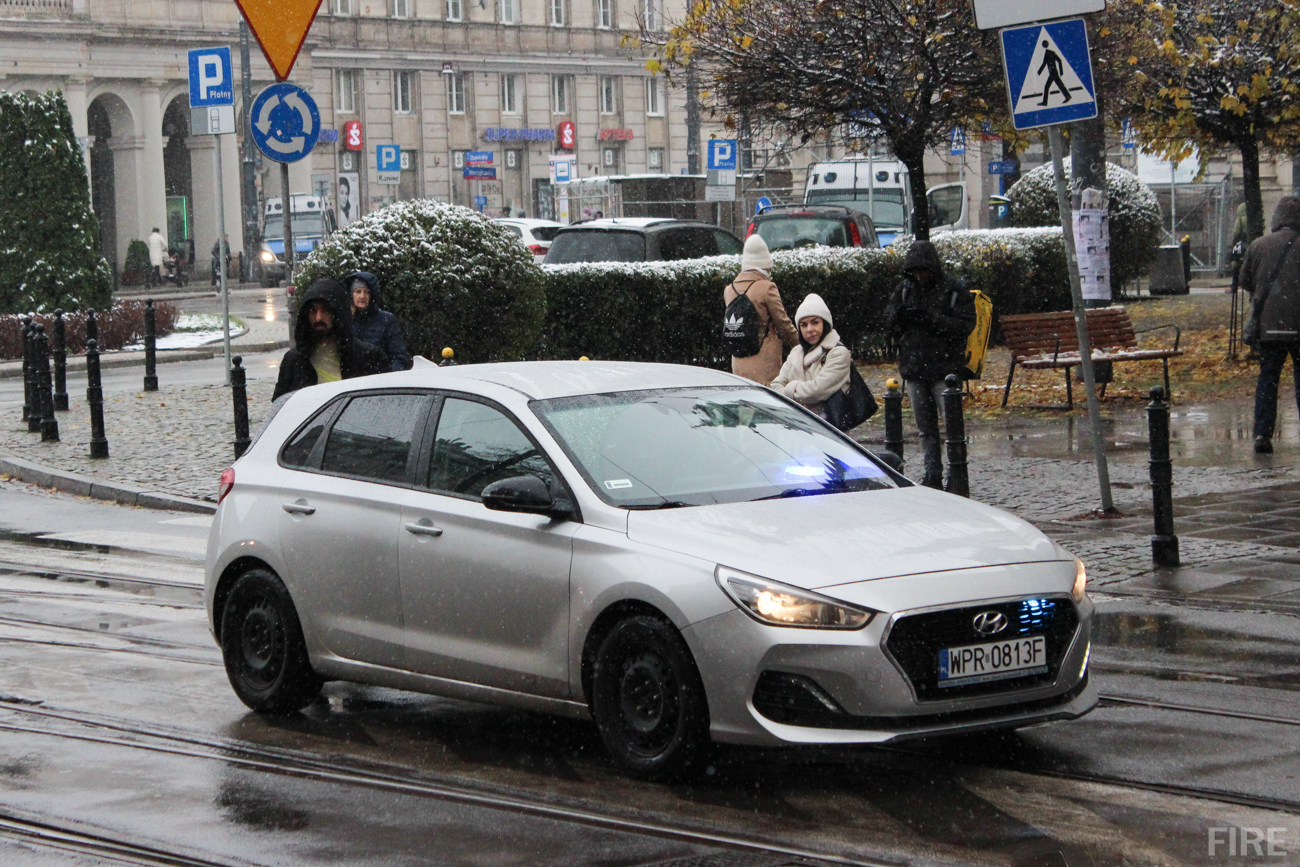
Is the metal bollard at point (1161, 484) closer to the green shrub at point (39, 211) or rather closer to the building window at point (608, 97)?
the green shrub at point (39, 211)

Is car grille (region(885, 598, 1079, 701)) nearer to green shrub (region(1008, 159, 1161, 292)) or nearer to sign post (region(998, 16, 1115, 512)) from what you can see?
sign post (region(998, 16, 1115, 512))

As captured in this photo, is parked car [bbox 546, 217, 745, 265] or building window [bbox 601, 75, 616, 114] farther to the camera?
building window [bbox 601, 75, 616, 114]

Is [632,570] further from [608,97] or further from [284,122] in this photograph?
[608,97]

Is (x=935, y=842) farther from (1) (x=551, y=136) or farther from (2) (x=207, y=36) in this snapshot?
(1) (x=551, y=136)

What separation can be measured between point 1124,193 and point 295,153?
19158 millimetres

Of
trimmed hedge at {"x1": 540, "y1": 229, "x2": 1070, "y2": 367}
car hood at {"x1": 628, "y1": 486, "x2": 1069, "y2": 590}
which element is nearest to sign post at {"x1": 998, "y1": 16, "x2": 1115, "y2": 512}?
car hood at {"x1": 628, "y1": 486, "x2": 1069, "y2": 590}

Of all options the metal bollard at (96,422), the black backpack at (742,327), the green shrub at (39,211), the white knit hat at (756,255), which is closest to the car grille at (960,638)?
the black backpack at (742,327)

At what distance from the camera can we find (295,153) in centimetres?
1469

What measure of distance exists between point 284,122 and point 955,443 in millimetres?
6407

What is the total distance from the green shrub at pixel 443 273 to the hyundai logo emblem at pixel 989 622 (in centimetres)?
1161

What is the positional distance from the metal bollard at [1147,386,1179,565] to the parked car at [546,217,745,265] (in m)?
12.9

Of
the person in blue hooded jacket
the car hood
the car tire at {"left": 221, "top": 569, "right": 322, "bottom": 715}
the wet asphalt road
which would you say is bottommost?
the wet asphalt road

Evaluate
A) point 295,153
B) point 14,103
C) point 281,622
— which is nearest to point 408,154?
point 14,103

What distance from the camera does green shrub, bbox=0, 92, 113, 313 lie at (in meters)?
30.8
